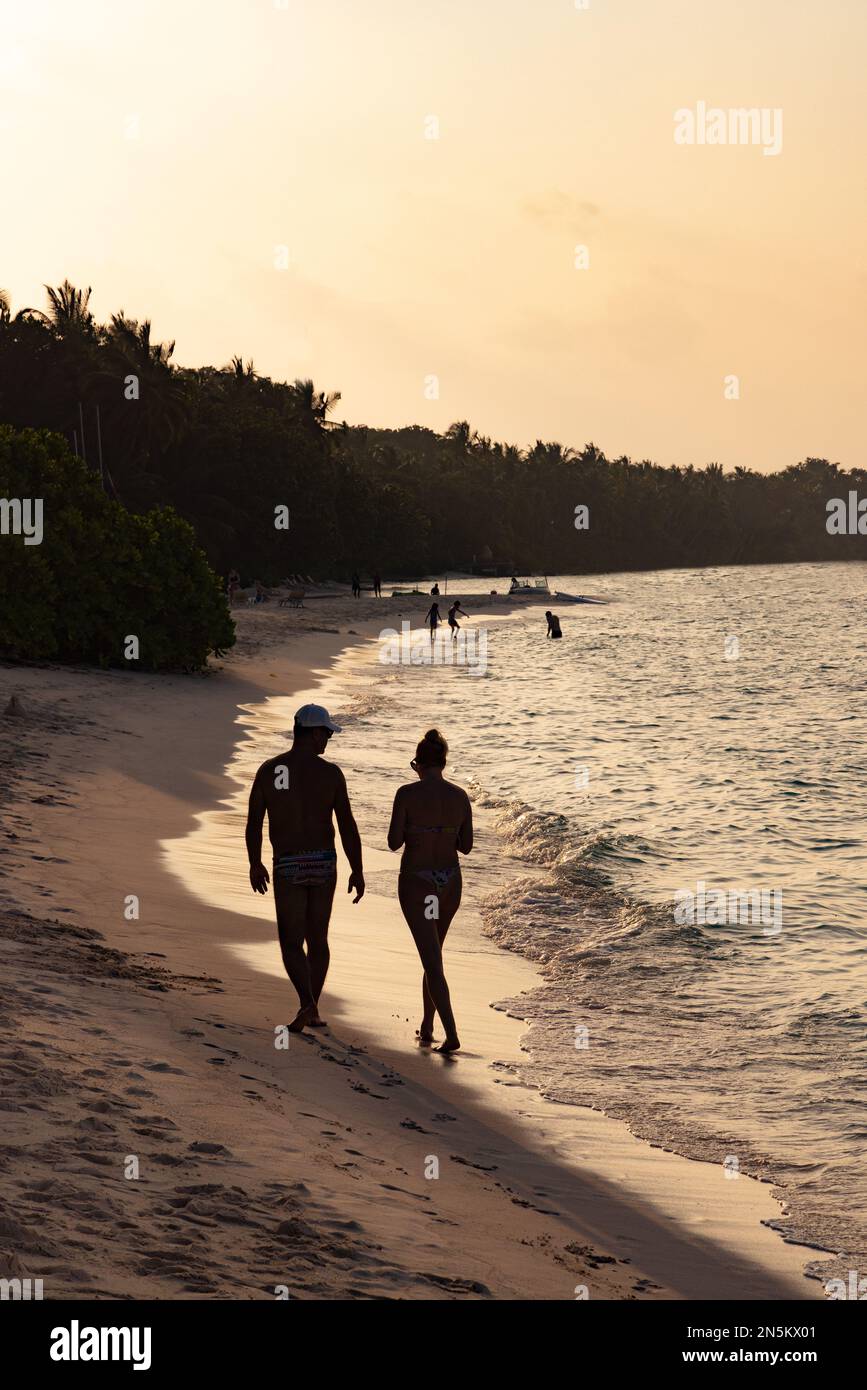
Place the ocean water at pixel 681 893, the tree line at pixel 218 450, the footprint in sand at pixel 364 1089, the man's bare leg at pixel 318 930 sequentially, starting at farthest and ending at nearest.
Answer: the tree line at pixel 218 450, the ocean water at pixel 681 893, the man's bare leg at pixel 318 930, the footprint in sand at pixel 364 1089

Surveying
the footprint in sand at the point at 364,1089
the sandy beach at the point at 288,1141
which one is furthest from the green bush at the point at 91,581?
the footprint in sand at the point at 364,1089

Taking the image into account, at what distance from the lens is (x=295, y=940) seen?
8180 mm

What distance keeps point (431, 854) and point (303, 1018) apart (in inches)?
51.3

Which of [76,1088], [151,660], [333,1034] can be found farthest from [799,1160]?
[151,660]

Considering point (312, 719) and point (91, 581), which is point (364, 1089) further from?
point (91, 581)

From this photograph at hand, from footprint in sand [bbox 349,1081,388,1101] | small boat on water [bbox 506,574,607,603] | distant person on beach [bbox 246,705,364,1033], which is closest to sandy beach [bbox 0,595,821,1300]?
footprint in sand [bbox 349,1081,388,1101]

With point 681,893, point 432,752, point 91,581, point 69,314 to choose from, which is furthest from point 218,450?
point 432,752

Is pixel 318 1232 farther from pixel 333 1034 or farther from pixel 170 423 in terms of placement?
pixel 170 423

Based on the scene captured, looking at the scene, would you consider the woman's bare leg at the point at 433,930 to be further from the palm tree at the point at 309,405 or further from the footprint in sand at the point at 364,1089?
the palm tree at the point at 309,405

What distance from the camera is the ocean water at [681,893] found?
830cm

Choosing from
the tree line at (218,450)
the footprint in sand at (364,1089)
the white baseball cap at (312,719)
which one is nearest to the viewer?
the footprint in sand at (364,1089)

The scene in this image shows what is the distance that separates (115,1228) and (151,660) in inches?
1142

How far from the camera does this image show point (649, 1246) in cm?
614
